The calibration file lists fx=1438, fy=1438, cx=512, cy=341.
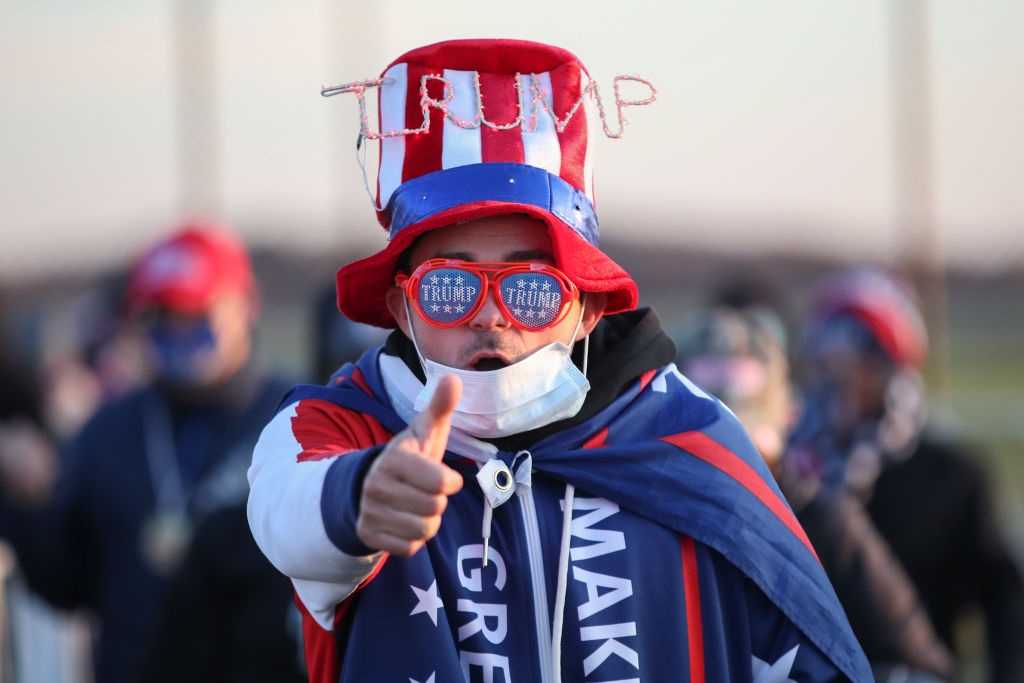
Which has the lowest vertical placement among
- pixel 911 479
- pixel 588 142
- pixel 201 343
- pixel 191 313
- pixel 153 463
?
pixel 911 479

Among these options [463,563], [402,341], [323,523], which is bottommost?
[463,563]

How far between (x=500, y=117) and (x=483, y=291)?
348mm

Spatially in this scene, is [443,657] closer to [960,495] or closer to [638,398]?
[638,398]

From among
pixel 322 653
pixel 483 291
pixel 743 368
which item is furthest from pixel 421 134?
pixel 743 368

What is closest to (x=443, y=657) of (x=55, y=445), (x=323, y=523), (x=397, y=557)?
(x=397, y=557)

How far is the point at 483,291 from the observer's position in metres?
2.61

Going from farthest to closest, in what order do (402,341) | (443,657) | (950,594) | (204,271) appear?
1. (204,271)
2. (950,594)
3. (402,341)
4. (443,657)

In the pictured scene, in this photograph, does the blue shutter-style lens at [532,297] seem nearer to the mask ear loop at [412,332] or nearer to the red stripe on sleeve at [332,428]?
the mask ear loop at [412,332]

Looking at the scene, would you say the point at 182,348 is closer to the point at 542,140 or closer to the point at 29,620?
the point at 29,620

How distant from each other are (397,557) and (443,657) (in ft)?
0.63

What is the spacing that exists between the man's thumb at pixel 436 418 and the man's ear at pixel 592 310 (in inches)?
24.4

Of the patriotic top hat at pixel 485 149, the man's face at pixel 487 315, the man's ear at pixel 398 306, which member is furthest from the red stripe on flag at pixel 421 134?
the man's ear at pixel 398 306

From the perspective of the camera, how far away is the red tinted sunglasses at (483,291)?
2.61m

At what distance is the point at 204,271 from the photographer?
6.36 m
